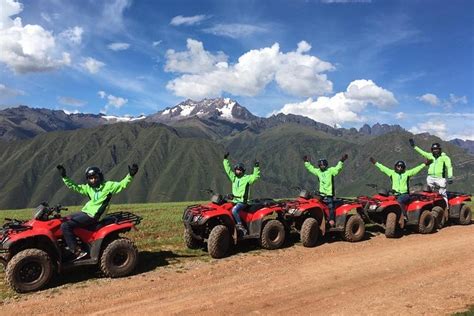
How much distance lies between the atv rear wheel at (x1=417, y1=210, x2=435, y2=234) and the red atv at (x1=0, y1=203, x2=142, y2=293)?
35.3ft

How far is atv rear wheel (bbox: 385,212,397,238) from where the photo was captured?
51.3ft

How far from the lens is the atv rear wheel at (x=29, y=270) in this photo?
942 centimetres

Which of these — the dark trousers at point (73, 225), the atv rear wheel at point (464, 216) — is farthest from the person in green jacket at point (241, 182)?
the atv rear wheel at point (464, 216)

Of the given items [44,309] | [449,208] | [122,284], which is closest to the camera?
[44,309]

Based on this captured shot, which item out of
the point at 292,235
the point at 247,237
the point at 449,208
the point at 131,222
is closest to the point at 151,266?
the point at 131,222

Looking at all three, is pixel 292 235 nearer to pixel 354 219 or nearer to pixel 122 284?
pixel 354 219

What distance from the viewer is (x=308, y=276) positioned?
11047mm

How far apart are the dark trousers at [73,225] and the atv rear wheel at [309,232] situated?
6596 millimetres

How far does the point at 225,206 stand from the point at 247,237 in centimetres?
117

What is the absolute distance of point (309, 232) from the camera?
14.2 metres

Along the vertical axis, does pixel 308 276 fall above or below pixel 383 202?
below

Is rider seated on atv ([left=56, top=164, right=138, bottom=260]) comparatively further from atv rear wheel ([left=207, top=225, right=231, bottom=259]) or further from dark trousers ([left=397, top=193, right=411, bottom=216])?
dark trousers ([left=397, top=193, right=411, bottom=216])

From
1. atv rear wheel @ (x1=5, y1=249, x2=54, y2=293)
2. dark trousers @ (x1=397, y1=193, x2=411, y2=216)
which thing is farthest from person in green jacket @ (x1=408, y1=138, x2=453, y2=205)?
atv rear wheel @ (x1=5, y1=249, x2=54, y2=293)

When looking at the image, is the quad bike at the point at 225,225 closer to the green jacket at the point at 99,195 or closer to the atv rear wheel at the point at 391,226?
the green jacket at the point at 99,195
